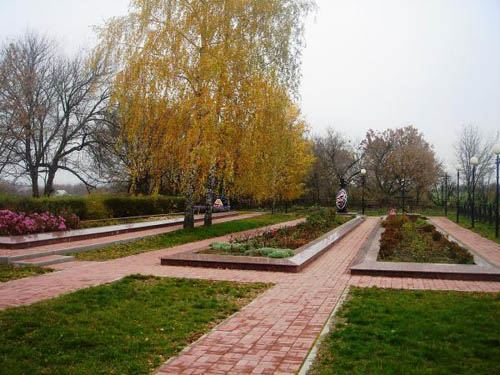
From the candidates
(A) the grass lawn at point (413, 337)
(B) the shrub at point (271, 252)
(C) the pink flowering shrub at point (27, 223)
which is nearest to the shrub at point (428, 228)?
(B) the shrub at point (271, 252)

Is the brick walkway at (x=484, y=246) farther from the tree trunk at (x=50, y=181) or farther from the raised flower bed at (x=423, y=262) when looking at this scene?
the tree trunk at (x=50, y=181)

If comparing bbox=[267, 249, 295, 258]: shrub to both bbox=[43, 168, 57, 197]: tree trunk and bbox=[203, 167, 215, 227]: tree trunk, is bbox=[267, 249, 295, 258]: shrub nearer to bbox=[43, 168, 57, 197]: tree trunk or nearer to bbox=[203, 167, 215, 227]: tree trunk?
bbox=[203, 167, 215, 227]: tree trunk

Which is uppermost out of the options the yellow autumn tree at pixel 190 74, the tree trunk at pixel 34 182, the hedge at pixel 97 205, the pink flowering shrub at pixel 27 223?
the yellow autumn tree at pixel 190 74

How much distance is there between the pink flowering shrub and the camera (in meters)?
12.5

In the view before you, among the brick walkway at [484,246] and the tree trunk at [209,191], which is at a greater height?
the tree trunk at [209,191]

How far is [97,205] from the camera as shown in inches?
776

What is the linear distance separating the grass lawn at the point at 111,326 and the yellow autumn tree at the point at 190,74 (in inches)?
260

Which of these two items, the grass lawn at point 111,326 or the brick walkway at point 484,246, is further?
the brick walkway at point 484,246

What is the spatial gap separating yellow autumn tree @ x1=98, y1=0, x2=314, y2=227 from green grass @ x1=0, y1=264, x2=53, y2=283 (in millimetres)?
5281

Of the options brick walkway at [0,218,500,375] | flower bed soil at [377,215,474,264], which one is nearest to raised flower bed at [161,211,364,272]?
brick walkway at [0,218,500,375]

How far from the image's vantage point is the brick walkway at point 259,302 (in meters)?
4.14

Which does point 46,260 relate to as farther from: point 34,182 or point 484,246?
point 34,182

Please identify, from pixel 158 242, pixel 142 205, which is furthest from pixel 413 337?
pixel 142 205

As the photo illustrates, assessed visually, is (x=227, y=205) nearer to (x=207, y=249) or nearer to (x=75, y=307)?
(x=207, y=249)
